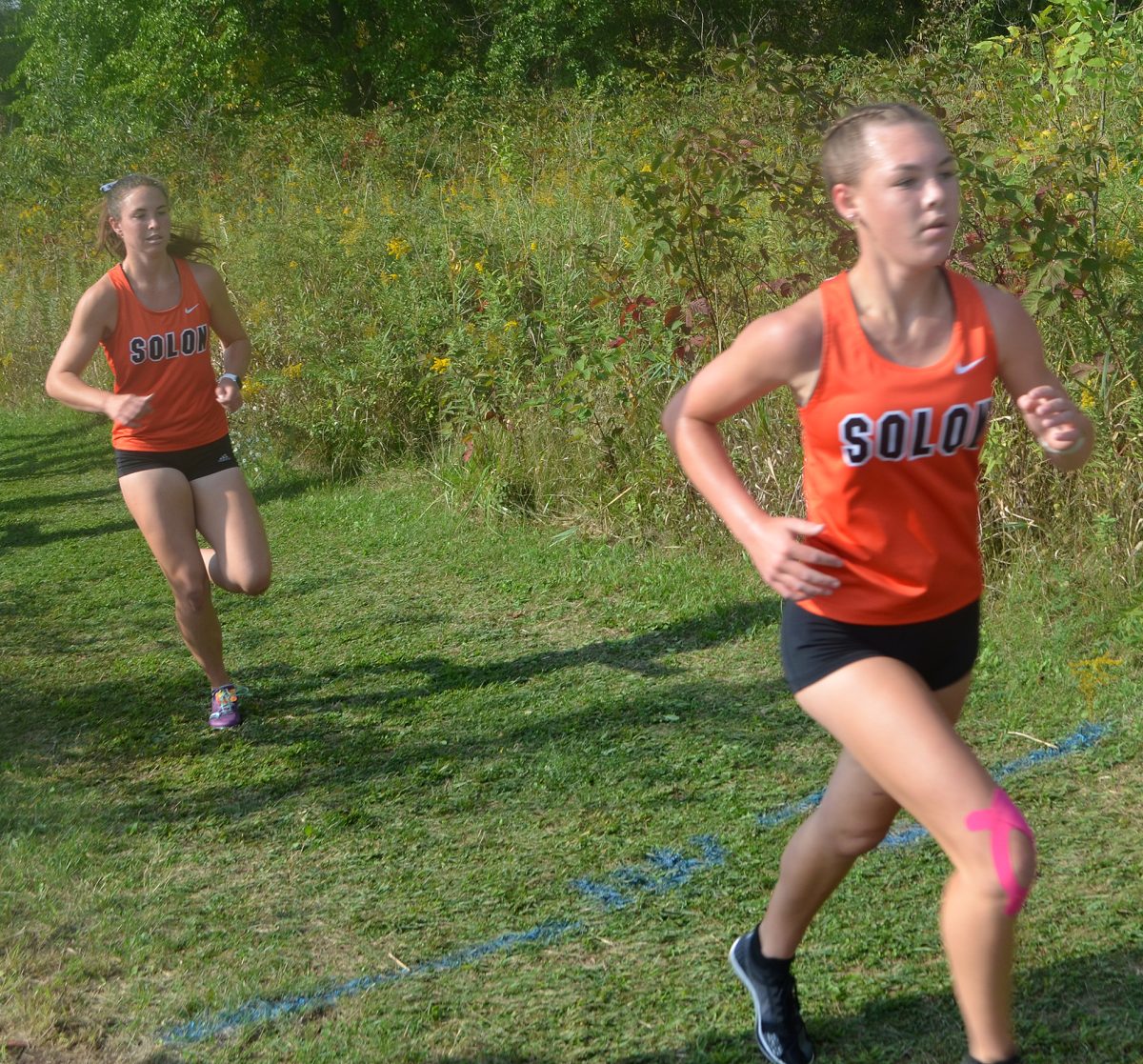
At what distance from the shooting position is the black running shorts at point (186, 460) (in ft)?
17.7

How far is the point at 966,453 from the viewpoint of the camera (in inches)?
105

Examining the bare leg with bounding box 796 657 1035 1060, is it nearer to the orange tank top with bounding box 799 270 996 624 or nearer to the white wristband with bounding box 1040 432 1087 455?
the orange tank top with bounding box 799 270 996 624

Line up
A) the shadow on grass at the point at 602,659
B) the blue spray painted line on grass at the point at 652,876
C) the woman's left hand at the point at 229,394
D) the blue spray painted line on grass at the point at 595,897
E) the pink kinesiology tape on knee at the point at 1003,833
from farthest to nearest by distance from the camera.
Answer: the shadow on grass at the point at 602,659 < the woman's left hand at the point at 229,394 < the blue spray painted line on grass at the point at 652,876 < the blue spray painted line on grass at the point at 595,897 < the pink kinesiology tape on knee at the point at 1003,833

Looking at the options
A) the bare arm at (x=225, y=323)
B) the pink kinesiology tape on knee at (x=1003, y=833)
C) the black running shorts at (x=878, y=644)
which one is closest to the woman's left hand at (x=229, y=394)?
the bare arm at (x=225, y=323)

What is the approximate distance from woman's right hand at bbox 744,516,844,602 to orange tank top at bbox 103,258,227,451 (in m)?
3.39

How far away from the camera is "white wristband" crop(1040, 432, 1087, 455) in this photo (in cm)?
270

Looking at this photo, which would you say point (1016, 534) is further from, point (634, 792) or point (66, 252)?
point (66, 252)

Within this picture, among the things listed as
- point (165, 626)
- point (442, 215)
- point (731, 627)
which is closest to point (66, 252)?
point (442, 215)

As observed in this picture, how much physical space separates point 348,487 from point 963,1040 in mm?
7509

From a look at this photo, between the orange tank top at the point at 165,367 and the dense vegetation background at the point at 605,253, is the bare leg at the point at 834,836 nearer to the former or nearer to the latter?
the dense vegetation background at the point at 605,253

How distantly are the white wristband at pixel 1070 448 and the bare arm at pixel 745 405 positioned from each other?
0.50 metres

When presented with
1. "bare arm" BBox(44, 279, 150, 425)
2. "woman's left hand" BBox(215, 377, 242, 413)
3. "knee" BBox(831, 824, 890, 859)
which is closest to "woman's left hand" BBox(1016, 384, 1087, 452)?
"knee" BBox(831, 824, 890, 859)

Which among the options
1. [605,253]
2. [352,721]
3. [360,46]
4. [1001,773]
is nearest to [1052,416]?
[1001,773]

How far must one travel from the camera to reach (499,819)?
460 centimetres
